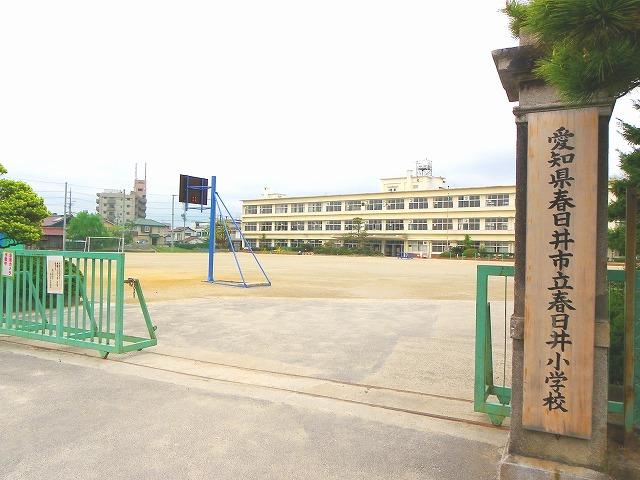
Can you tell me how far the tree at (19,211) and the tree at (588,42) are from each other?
417 inches

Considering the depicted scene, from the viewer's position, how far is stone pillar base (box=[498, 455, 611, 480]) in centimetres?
264

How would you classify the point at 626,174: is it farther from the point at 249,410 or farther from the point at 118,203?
the point at 118,203

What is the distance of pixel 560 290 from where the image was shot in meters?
2.78

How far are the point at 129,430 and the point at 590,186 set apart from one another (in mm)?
3673

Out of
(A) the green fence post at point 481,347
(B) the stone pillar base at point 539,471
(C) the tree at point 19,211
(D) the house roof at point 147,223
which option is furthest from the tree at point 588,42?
(D) the house roof at point 147,223

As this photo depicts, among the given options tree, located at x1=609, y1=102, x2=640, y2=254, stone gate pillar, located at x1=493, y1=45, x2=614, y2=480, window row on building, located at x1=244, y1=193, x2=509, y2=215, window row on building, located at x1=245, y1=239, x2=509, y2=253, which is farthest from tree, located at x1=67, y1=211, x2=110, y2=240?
stone gate pillar, located at x1=493, y1=45, x2=614, y2=480

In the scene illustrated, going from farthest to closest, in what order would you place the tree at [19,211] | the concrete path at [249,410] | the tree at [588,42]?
the tree at [19,211] → the concrete path at [249,410] → the tree at [588,42]

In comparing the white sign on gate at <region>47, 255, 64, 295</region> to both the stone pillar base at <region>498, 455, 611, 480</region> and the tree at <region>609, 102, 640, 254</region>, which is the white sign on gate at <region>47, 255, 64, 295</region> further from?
the tree at <region>609, 102, 640, 254</region>

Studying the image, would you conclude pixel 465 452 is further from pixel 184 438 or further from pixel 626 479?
pixel 184 438

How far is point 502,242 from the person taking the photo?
5931 centimetres

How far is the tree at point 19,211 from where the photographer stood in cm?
961

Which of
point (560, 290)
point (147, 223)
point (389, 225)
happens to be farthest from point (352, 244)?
point (560, 290)

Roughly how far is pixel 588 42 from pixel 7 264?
720cm

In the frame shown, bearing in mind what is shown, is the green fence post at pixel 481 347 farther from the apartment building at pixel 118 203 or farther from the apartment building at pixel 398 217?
the apartment building at pixel 118 203
